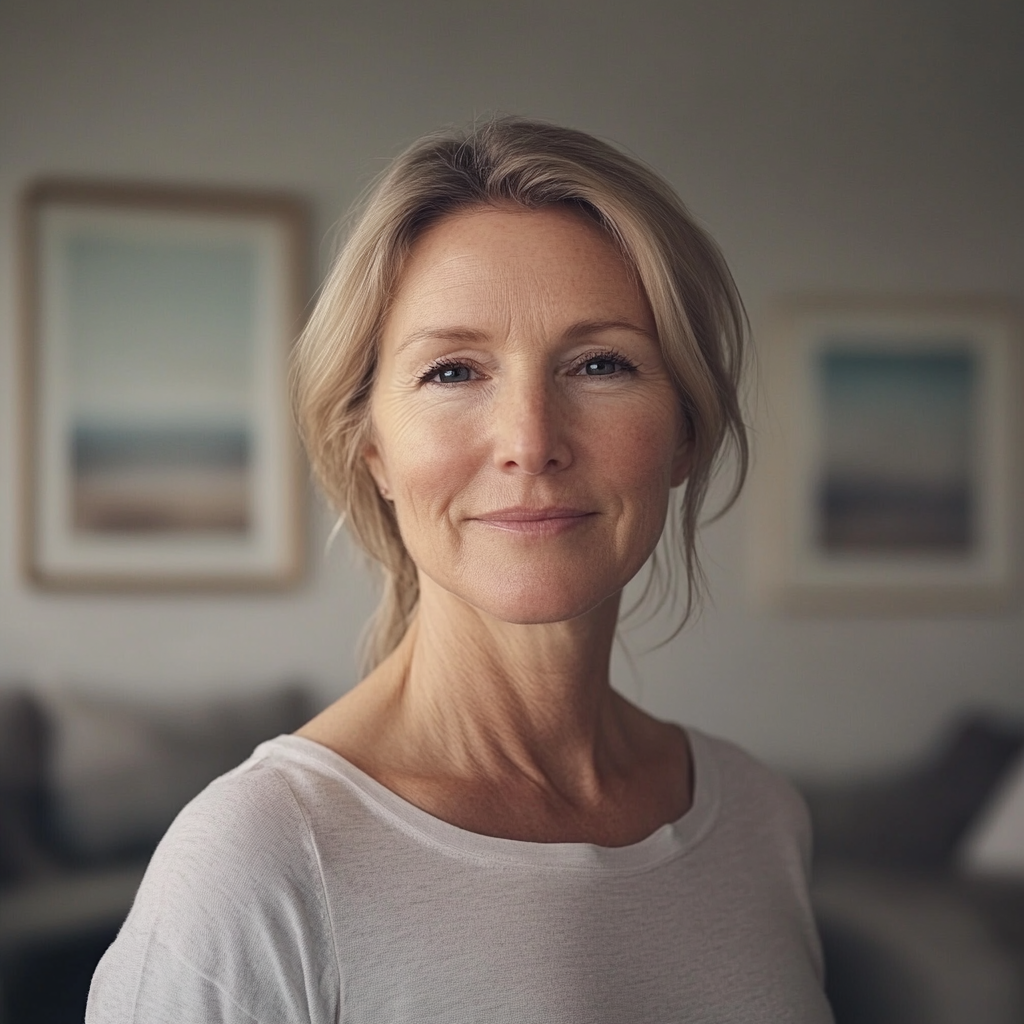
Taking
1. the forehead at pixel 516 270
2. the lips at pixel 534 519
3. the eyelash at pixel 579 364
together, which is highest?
the forehead at pixel 516 270

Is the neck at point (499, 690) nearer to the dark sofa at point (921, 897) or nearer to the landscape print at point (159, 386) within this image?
the dark sofa at point (921, 897)

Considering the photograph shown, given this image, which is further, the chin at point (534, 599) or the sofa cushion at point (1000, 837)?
the sofa cushion at point (1000, 837)

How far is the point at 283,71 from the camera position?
9.71ft

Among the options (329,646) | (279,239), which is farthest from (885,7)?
(329,646)

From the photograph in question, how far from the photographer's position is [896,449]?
3234 mm

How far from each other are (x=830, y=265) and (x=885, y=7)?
71 cm

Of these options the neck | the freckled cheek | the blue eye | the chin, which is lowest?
the neck

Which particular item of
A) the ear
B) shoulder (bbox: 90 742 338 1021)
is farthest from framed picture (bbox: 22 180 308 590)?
shoulder (bbox: 90 742 338 1021)

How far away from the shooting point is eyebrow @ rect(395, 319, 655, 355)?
2.80 ft

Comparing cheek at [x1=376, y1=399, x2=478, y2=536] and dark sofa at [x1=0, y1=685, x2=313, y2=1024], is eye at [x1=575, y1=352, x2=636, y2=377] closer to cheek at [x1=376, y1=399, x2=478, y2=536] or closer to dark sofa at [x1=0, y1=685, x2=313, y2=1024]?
cheek at [x1=376, y1=399, x2=478, y2=536]

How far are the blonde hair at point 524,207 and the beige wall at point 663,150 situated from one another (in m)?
1.97

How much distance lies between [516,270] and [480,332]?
5 centimetres

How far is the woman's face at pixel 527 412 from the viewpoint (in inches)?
33.4

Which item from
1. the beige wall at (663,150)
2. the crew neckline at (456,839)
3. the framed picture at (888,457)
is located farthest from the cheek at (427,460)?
the framed picture at (888,457)
